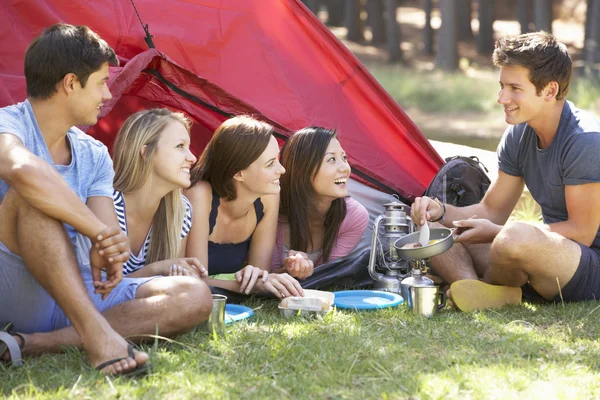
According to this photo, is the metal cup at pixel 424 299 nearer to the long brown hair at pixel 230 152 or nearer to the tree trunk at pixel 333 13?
the long brown hair at pixel 230 152

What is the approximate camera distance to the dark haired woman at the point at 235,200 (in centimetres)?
383

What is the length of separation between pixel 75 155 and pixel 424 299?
4.95ft

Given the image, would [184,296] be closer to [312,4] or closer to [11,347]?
[11,347]

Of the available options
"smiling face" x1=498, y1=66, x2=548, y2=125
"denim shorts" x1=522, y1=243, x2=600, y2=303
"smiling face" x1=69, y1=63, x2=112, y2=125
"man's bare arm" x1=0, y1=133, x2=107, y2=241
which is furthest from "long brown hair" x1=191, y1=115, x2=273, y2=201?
"denim shorts" x1=522, y1=243, x2=600, y2=303

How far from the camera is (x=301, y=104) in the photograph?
4555 millimetres

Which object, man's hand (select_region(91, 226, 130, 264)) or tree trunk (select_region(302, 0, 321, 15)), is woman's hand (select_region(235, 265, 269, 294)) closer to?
man's hand (select_region(91, 226, 130, 264))

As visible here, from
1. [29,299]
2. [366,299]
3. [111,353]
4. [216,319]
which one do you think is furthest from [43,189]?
[366,299]

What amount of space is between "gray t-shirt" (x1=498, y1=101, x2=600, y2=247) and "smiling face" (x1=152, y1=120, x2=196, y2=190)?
58.4 inches

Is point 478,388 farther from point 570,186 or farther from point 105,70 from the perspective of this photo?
point 105,70

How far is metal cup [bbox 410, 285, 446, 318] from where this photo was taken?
11.5 ft

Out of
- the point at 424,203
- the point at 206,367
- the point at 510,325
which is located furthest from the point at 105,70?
the point at 510,325

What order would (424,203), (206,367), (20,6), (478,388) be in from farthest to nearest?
1. (20,6)
2. (424,203)
3. (206,367)
4. (478,388)

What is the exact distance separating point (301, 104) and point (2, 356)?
2.27 meters

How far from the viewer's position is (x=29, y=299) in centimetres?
290
